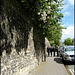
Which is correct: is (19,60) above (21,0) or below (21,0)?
below

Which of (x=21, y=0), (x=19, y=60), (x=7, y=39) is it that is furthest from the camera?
(x=21, y=0)

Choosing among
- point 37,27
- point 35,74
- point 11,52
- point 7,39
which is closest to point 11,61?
point 11,52

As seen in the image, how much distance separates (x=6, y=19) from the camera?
3.76 metres

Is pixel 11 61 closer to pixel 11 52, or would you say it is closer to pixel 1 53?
pixel 11 52

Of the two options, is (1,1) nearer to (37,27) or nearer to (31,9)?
(31,9)

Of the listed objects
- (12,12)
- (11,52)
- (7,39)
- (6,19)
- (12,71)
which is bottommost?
(12,71)

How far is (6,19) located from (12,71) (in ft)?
5.77

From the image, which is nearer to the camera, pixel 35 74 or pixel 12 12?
pixel 12 12

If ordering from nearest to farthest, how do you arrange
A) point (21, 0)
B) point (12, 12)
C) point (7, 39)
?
point (7, 39), point (12, 12), point (21, 0)

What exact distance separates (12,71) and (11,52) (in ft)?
2.15

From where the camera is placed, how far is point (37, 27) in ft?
27.4

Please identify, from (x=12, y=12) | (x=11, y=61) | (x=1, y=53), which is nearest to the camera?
(x=1, y=53)

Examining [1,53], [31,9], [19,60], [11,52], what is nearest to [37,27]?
[31,9]

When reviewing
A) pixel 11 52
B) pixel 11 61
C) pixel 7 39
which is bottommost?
pixel 11 61
